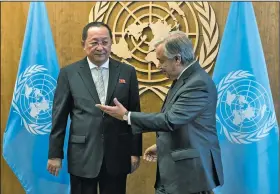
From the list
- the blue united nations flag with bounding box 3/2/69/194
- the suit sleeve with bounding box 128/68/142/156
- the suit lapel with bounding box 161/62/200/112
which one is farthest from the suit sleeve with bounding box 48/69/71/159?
the blue united nations flag with bounding box 3/2/69/194

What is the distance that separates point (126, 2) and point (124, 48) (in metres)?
0.37

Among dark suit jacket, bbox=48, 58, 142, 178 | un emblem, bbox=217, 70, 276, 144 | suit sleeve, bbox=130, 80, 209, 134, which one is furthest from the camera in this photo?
un emblem, bbox=217, 70, 276, 144

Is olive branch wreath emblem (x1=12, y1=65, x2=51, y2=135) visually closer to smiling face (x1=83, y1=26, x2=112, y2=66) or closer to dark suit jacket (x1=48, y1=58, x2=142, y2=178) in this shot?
dark suit jacket (x1=48, y1=58, x2=142, y2=178)

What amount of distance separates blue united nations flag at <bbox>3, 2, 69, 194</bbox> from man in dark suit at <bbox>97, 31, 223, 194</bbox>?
1.28 meters

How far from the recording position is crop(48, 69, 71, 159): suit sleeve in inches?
78.3

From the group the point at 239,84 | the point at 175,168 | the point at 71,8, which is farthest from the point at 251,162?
the point at 71,8

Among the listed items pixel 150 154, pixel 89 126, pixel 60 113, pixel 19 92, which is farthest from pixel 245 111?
pixel 19 92

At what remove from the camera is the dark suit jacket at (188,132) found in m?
1.57

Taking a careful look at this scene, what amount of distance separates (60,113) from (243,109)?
4.39 ft

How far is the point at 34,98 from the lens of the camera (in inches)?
109

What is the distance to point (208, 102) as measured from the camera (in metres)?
1.61

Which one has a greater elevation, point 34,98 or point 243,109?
point 34,98

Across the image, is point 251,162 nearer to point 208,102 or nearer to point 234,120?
point 234,120

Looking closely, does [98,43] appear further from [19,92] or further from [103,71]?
[19,92]
